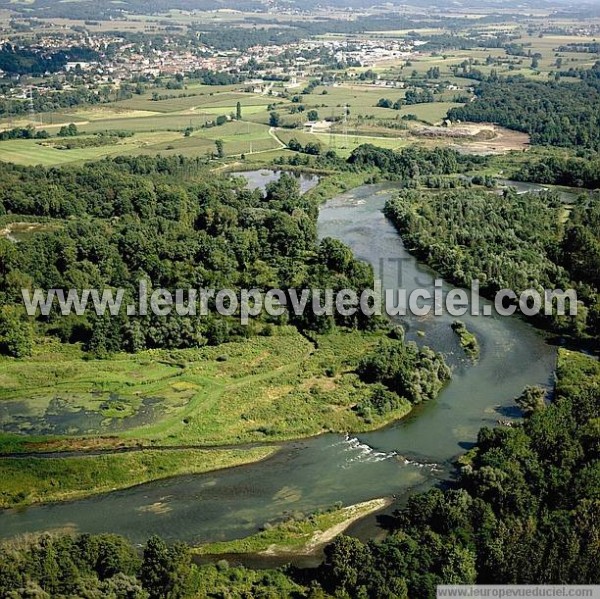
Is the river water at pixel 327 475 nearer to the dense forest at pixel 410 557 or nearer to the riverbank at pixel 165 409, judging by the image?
the riverbank at pixel 165 409

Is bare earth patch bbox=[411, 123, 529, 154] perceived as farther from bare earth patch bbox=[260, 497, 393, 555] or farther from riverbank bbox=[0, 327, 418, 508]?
bare earth patch bbox=[260, 497, 393, 555]

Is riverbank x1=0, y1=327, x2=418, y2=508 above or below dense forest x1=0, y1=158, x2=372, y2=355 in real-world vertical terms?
below

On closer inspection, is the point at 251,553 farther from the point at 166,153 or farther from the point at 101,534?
the point at 166,153

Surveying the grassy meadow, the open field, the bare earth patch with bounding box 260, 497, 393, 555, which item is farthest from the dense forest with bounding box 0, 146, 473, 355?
the bare earth patch with bounding box 260, 497, 393, 555

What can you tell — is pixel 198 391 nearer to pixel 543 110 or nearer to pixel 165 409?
pixel 165 409

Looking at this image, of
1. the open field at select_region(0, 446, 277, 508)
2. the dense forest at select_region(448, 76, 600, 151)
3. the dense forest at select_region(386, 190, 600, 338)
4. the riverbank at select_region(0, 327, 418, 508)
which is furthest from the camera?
the dense forest at select_region(448, 76, 600, 151)

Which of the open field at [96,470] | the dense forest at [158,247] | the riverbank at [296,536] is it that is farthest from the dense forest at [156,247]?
the riverbank at [296,536]

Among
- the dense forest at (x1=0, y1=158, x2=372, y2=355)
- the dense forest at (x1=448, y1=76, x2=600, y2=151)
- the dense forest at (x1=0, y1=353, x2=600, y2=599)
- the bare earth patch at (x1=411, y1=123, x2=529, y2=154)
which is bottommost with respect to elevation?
the dense forest at (x1=0, y1=353, x2=600, y2=599)
